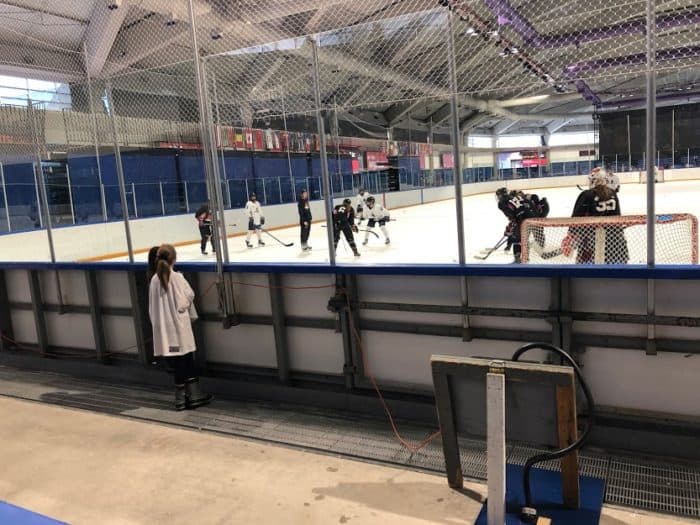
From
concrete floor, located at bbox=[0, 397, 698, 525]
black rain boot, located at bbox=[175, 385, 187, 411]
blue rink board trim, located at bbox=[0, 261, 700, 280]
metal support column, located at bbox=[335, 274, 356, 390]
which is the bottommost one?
concrete floor, located at bbox=[0, 397, 698, 525]

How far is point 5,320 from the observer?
695 cm

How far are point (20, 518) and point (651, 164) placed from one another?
4.07 meters

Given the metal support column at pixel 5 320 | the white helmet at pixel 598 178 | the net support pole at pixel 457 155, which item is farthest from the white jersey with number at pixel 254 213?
the net support pole at pixel 457 155

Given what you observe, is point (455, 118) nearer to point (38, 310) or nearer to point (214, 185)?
point (214, 185)

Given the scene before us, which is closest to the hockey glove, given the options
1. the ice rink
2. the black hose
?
the black hose

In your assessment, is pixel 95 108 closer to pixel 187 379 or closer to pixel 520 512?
pixel 187 379

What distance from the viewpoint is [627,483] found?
3.27m

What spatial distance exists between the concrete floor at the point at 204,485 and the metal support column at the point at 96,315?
63.8 inches

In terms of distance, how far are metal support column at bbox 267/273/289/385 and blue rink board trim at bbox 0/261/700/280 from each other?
0.13 metres

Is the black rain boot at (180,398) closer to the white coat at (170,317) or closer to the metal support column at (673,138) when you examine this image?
the white coat at (170,317)

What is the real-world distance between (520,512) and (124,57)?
15133mm

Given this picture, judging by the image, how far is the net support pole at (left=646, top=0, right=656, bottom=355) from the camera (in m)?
3.30

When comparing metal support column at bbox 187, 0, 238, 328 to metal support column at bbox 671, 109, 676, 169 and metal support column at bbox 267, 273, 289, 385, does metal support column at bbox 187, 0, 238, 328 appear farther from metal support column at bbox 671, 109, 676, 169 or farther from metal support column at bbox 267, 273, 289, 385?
metal support column at bbox 671, 109, 676, 169

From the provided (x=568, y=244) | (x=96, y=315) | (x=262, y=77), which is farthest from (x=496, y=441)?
(x=96, y=315)
